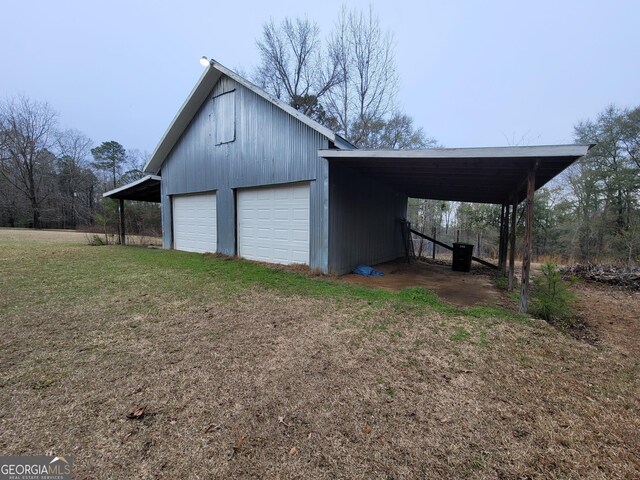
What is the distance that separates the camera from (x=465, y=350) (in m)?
3.11

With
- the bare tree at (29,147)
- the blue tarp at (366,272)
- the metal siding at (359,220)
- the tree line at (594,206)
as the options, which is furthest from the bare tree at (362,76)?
the bare tree at (29,147)

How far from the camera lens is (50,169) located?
3347cm

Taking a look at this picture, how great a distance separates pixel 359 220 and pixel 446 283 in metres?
2.92

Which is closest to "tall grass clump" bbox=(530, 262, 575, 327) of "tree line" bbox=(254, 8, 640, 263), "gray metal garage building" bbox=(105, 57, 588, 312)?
"gray metal garage building" bbox=(105, 57, 588, 312)

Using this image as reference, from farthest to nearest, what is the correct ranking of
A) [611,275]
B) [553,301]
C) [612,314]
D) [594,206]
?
1. [594,206]
2. [611,275]
3. [612,314]
4. [553,301]

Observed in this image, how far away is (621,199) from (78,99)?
199 ft

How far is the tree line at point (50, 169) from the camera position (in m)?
29.9

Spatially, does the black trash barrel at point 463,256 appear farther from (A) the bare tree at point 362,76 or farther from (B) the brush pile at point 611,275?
(A) the bare tree at point 362,76

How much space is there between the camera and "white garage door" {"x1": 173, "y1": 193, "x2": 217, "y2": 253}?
998cm

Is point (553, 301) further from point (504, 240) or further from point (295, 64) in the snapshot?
point (295, 64)

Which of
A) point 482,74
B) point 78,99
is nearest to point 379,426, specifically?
point 482,74

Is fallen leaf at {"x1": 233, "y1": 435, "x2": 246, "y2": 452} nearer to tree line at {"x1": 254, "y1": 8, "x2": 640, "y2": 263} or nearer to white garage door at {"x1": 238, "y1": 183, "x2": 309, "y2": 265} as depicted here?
white garage door at {"x1": 238, "y1": 183, "x2": 309, "y2": 265}

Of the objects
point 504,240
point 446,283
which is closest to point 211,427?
point 446,283

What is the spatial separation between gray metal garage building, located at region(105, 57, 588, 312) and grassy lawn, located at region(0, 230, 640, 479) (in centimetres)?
291
